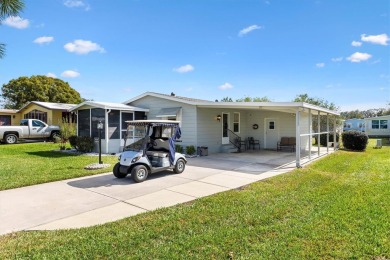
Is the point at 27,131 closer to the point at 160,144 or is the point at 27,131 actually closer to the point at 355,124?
the point at 160,144

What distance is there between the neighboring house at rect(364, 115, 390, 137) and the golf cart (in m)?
32.4

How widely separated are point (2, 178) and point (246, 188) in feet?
22.9

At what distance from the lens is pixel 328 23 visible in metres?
12.6

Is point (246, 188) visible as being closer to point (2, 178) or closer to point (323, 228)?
point (323, 228)

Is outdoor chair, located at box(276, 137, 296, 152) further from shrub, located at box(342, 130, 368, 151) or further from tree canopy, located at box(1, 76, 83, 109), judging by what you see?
tree canopy, located at box(1, 76, 83, 109)

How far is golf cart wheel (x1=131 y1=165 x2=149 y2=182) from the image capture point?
6.98 meters

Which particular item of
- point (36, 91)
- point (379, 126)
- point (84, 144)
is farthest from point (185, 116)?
point (36, 91)

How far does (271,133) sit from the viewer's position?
16156 millimetres

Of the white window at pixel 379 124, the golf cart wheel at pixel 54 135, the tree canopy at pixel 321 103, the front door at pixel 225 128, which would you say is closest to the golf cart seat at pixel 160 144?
the front door at pixel 225 128

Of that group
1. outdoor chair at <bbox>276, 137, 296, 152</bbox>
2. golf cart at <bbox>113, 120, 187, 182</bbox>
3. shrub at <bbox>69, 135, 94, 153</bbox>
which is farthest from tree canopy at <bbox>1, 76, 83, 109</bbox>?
golf cart at <bbox>113, 120, 187, 182</bbox>

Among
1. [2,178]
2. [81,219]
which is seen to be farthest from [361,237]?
[2,178]

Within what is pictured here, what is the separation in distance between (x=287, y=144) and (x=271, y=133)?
142 cm

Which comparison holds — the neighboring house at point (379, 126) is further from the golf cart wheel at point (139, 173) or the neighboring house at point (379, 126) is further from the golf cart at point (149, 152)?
the golf cart wheel at point (139, 173)

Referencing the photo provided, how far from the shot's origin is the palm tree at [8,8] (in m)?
2.16
